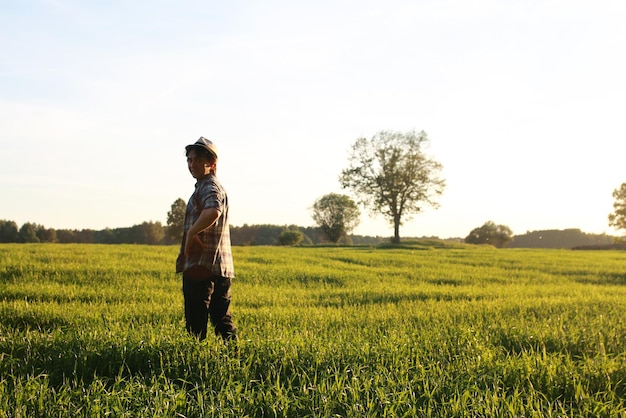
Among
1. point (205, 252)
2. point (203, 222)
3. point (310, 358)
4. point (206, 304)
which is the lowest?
point (310, 358)

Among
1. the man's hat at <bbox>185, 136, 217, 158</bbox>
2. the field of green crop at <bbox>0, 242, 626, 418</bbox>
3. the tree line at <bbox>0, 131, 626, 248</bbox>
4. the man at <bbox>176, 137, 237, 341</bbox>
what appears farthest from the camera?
the tree line at <bbox>0, 131, 626, 248</bbox>

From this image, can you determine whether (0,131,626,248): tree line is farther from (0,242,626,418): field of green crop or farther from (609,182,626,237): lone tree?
(0,242,626,418): field of green crop

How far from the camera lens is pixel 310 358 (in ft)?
16.9

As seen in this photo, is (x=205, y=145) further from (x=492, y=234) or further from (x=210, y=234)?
(x=492, y=234)

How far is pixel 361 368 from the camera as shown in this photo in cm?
474

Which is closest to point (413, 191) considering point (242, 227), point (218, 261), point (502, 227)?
point (502, 227)

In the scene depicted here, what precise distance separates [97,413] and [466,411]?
2.76 meters

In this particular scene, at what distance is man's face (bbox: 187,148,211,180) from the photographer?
5.55 m

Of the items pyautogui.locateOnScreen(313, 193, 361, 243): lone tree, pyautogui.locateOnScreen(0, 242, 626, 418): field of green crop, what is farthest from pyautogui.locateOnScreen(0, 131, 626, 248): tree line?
pyautogui.locateOnScreen(0, 242, 626, 418): field of green crop

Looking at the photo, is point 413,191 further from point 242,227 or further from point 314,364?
point 242,227

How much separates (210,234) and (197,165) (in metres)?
0.80

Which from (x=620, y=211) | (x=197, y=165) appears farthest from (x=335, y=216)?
(x=197, y=165)

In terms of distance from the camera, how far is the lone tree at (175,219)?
66938 millimetres

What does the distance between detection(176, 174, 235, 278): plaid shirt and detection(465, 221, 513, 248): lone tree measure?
9023 centimetres
